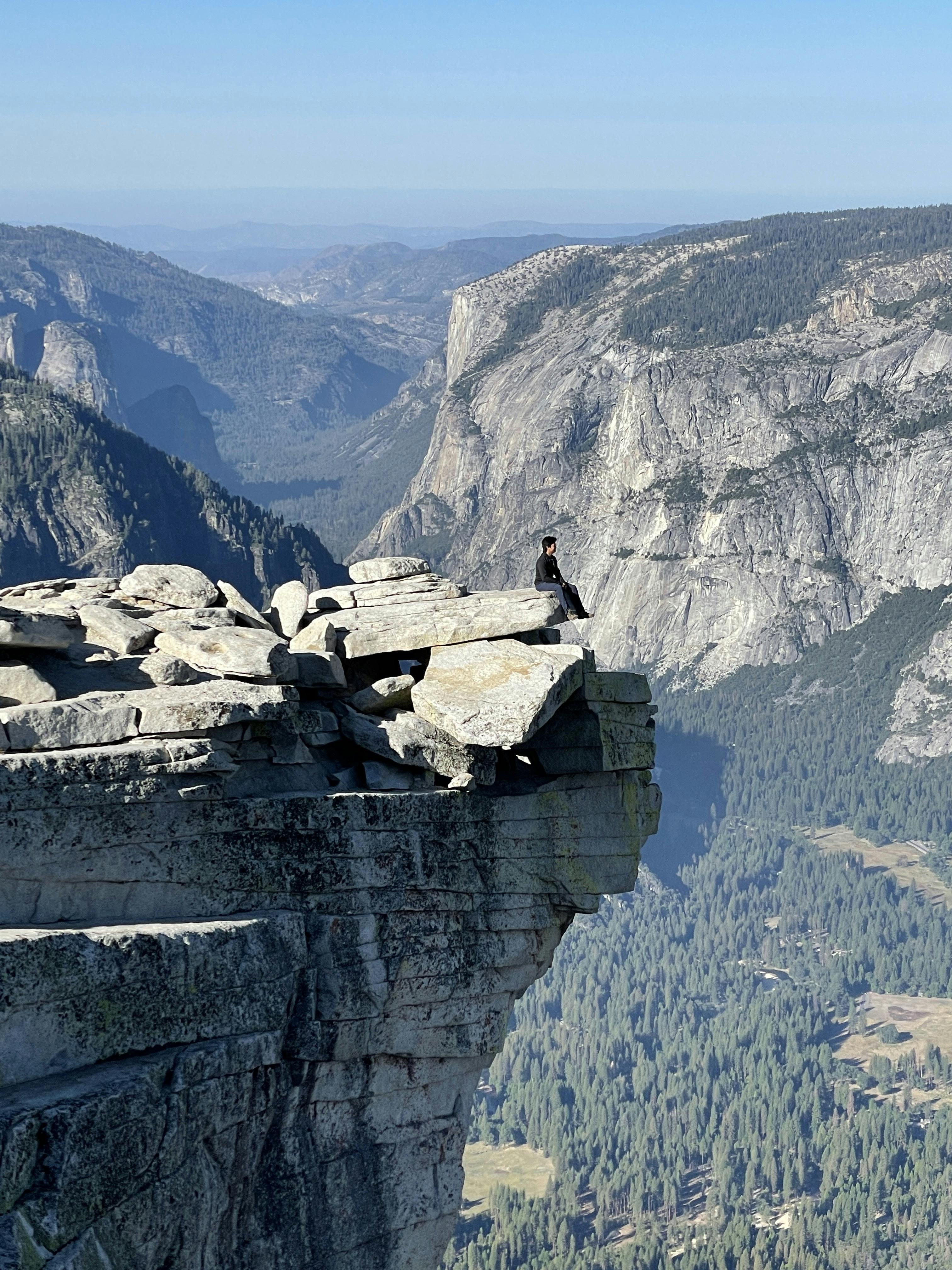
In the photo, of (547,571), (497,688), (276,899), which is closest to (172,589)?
(497,688)

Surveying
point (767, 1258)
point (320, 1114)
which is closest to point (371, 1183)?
point (320, 1114)

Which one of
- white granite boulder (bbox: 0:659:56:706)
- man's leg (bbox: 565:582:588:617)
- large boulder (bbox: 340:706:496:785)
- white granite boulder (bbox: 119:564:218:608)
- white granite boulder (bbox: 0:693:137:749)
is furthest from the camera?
man's leg (bbox: 565:582:588:617)

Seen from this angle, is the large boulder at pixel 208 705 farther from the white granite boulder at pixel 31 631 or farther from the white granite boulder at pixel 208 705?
the white granite boulder at pixel 31 631

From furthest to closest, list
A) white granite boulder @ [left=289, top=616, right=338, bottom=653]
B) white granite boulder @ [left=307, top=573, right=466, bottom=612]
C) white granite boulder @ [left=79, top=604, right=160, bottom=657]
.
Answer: white granite boulder @ [left=307, top=573, right=466, bottom=612] < white granite boulder @ [left=289, top=616, right=338, bottom=653] < white granite boulder @ [left=79, top=604, right=160, bottom=657]

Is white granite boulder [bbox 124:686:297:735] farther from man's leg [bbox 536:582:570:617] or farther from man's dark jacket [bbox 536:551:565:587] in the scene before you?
man's dark jacket [bbox 536:551:565:587]

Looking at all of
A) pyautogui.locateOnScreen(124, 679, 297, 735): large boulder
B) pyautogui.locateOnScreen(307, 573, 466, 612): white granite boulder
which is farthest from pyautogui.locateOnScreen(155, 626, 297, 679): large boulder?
pyautogui.locateOnScreen(307, 573, 466, 612): white granite boulder

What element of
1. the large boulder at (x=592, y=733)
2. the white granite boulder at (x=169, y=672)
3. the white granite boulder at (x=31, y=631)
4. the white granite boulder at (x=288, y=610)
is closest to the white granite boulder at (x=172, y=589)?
the white granite boulder at (x=288, y=610)

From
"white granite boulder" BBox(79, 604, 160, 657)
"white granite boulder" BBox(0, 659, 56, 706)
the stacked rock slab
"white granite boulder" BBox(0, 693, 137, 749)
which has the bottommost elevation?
the stacked rock slab
